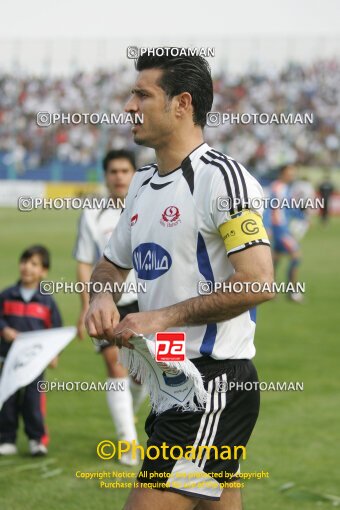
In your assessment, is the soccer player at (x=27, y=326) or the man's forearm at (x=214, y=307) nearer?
the man's forearm at (x=214, y=307)

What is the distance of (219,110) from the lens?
39344mm

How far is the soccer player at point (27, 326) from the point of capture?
277 inches

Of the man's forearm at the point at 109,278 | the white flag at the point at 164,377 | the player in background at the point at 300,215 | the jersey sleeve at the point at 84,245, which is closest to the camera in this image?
the white flag at the point at 164,377

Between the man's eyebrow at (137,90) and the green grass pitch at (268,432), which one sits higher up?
the man's eyebrow at (137,90)

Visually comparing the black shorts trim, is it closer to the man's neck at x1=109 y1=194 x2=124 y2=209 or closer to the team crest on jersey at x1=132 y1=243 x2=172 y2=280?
the team crest on jersey at x1=132 y1=243 x2=172 y2=280

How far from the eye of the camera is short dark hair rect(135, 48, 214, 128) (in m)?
3.74

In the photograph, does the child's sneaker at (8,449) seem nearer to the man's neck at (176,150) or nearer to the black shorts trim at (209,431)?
the black shorts trim at (209,431)

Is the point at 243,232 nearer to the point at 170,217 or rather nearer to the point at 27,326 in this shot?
the point at 170,217

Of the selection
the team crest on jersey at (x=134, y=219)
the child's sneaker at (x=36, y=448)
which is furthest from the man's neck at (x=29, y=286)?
the team crest on jersey at (x=134, y=219)

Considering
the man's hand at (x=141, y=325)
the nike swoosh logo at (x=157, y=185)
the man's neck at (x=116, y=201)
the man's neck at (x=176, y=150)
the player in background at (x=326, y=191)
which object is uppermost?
the player in background at (x=326, y=191)

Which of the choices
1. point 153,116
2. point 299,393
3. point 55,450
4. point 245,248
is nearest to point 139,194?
point 153,116

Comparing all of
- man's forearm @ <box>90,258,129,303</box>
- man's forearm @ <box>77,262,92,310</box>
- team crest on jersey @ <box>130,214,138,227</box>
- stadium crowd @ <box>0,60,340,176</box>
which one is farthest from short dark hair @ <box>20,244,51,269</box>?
stadium crowd @ <box>0,60,340,176</box>

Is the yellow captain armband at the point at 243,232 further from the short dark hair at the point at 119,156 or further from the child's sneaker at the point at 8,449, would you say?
the child's sneaker at the point at 8,449

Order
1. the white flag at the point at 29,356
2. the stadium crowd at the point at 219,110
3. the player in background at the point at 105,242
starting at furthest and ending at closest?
the stadium crowd at the point at 219,110 < the player in background at the point at 105,242 < the white flag at the point at 29,356
